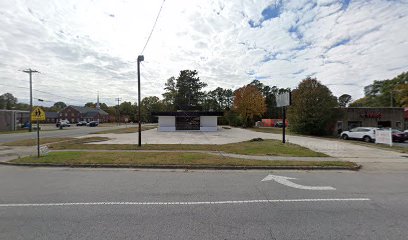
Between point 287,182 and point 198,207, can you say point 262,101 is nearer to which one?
point 287,182

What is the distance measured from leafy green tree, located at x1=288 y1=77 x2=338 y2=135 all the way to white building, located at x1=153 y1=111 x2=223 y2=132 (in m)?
11.2

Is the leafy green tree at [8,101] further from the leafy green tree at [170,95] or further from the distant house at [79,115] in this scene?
the leafy green tree at [170,95]

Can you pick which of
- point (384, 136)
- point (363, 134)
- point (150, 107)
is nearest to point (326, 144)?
point (384, 136)

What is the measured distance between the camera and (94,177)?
7.58 meters

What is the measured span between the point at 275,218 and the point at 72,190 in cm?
518

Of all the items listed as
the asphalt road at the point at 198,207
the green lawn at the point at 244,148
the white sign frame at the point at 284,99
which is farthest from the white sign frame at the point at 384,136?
the asphalt road at the point at 198,207

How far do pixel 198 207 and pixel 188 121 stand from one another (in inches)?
1226

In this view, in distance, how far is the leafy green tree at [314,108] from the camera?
1150 inches

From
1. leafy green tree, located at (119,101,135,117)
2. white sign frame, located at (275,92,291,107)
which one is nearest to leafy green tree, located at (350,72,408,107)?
white sign frame, located at (275,92,291,107)

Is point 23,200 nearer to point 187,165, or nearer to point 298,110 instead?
point 187,165

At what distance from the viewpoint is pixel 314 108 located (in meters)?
29.2

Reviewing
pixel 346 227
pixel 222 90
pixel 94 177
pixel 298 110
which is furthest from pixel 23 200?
pixel 222 90

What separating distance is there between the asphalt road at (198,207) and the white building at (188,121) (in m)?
27.3

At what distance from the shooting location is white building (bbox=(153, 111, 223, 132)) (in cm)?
3509
